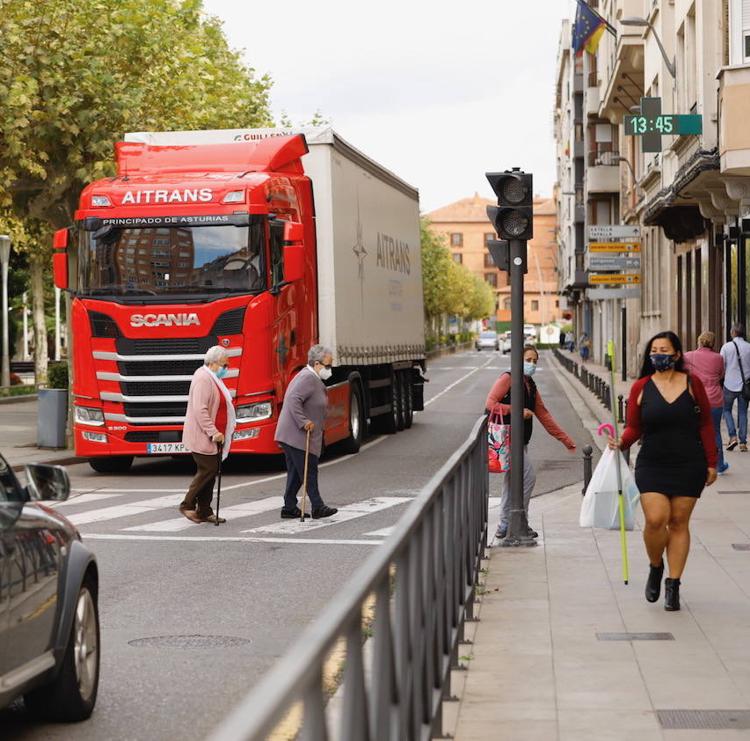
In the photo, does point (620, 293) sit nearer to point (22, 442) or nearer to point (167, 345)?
point (22, 442)

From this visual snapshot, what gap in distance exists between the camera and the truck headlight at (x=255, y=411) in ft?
66.3

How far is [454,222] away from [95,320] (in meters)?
178

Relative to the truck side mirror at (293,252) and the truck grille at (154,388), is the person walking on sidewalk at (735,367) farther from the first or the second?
the truck grille at (154,388)

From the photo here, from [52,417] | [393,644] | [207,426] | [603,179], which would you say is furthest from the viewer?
[603,179]

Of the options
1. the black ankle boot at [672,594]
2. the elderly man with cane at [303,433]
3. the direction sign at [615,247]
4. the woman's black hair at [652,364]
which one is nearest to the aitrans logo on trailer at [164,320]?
the elderly man with cane at [303,433]

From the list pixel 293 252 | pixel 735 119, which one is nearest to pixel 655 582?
pixel 293 252

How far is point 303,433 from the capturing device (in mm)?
15883

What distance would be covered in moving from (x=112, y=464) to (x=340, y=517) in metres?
6.85

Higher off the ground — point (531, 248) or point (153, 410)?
point (531, 248)

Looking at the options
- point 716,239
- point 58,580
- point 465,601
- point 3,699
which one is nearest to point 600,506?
point 465,601

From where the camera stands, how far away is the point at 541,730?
6445 mm

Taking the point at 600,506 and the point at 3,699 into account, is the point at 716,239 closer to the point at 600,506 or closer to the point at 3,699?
the point at 600,506

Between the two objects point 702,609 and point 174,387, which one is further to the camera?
point 174,387

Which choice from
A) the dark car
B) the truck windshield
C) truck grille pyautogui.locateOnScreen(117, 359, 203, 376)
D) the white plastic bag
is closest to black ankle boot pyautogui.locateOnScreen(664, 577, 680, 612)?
the white plastic bag
